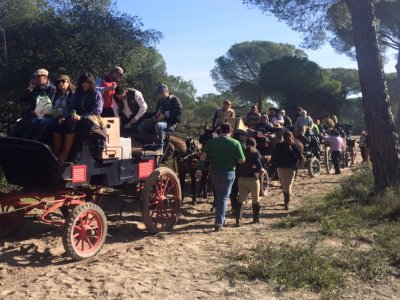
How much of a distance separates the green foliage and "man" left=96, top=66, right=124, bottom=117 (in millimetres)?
3362

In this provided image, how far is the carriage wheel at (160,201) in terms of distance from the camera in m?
7.15

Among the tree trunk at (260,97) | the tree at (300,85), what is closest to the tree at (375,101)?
the tree at (300,85)

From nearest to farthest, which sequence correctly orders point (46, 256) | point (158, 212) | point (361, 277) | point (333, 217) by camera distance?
1. point (361, 277)
2. point (46, 256)
3. point (158, 212)
4. point (333, 217)

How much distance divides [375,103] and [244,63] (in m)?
35.3

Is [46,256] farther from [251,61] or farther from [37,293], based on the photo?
[251,61]

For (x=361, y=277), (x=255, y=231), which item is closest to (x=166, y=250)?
(x=255, y=231)

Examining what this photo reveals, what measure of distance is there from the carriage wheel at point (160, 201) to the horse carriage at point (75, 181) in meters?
0.02

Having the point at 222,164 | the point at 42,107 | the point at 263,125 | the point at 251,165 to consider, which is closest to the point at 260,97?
the point at 263,125

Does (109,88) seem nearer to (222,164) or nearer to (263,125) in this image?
(222,164)

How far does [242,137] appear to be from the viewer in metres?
9.68

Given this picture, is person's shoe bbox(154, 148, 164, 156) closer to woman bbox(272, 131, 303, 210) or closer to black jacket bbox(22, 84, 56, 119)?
black jacket bbox(22, 84, 56, 119)

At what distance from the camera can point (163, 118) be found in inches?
342

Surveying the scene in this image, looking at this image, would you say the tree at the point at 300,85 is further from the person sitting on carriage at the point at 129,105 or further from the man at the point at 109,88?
the man at the point at 109,88

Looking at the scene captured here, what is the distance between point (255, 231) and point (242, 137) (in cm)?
249
